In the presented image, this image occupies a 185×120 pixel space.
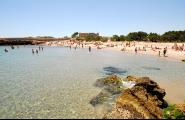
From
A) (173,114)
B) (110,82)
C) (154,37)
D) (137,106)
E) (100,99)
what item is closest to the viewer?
(173,114)

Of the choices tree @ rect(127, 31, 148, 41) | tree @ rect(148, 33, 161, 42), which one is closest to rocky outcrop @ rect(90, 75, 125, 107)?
tree @ rect(148, 33, 161, 42)

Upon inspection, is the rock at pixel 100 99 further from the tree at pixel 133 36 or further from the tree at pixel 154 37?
the tree at pixel 133 36

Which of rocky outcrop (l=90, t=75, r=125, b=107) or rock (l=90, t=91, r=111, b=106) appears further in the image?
rocky outcrop (l=90, t=75, r=125, b=107)

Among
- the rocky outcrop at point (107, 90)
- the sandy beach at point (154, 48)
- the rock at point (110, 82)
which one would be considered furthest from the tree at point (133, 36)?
the rocky outcrop at point (107, 90)

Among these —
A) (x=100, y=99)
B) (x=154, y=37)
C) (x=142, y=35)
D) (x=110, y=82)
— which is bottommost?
Result: (x=100, y=99)

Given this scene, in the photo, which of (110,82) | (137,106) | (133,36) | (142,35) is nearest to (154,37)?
Answer: (142,35)

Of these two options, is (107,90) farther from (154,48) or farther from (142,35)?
(142,35)

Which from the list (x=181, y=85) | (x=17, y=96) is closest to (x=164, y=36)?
(x=181, y=85)

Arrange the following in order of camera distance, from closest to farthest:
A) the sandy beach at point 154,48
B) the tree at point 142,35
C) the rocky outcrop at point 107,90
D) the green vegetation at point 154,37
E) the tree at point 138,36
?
the rocky outcrop at point 107,90 → the sandy beach at point 154,48 → the green vegetation at point 154,37 → the tree at point 142,35 → the tree at point 138,36

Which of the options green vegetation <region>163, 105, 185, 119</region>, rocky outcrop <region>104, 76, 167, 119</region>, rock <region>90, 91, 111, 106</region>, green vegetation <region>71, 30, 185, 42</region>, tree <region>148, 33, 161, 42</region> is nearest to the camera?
green vegetation <region>163, 105, 185, 119</region>

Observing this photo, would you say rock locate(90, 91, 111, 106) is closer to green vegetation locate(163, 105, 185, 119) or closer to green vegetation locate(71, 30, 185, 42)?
green vegetation locate(163, 105, 185, 119)

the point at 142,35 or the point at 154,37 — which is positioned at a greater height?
the point at 142,35

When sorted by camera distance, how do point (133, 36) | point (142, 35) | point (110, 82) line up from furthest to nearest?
1. point (133, 36)
2. point (142, 35)
3. point (110, 82)

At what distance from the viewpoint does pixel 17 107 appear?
1697 centimetres
